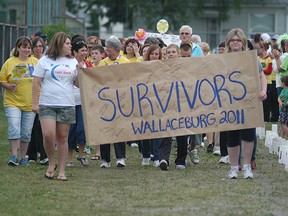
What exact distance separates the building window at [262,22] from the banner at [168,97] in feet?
144

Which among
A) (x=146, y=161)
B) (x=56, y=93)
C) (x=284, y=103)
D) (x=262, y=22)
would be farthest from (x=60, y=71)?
(x=262, y=22)

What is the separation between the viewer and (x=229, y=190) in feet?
42.1

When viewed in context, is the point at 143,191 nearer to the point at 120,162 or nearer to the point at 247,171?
the point at 247,171

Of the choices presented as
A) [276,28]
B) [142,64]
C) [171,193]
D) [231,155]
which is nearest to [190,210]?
[171,193]

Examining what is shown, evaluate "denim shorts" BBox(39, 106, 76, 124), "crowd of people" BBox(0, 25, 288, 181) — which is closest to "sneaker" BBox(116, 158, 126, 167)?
"crowd of people" BBox(0, 25, 288, 181)

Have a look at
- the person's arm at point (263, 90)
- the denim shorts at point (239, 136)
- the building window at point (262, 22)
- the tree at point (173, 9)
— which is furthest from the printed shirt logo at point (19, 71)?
the building window at point (262, 22)

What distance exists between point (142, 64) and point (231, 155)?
70.4 inches

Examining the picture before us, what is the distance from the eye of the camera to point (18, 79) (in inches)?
625

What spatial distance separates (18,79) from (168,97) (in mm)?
2392

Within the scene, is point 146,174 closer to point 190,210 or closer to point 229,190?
point 229,190

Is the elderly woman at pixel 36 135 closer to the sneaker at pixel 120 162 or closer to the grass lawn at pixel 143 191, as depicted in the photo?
the grass lawn at pixel 143 191

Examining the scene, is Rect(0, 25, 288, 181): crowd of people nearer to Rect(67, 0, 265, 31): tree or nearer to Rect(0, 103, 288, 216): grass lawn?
Rect(0, 103, 288, 216): grass lawn

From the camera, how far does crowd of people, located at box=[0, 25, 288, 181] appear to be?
1400 cm

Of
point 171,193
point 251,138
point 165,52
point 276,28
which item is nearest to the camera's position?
point 171,193
